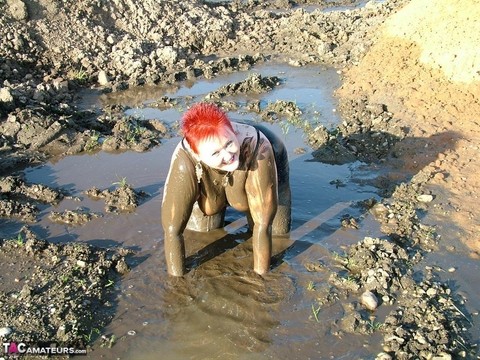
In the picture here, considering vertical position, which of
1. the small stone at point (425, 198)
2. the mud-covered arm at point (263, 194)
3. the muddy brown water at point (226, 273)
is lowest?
the muddy brown water at point (226, 273)

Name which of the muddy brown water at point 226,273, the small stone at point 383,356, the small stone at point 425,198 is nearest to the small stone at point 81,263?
the muddy brown water at point 226,273

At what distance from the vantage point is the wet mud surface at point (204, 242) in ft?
12.5

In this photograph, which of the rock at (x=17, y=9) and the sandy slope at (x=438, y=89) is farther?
the rock at (x=17, y=9)

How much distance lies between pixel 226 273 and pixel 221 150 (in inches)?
61.3

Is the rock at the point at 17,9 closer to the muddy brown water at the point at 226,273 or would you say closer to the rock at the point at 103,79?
the rock at the point at 103,79

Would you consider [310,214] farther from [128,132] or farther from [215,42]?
[215,42]

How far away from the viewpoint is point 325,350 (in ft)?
12.0

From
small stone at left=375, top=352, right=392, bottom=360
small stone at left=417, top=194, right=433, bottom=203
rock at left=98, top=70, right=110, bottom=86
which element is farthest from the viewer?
rock at left=98, top=70, right=110, bottom=86

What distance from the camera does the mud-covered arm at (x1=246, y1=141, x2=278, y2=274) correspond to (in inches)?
145

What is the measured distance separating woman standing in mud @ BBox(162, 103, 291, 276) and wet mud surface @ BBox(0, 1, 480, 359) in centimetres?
47

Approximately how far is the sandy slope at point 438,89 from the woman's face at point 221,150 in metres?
2.68

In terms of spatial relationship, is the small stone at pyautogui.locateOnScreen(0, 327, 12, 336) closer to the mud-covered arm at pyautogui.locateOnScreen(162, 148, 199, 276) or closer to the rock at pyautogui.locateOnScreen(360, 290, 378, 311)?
the mud-covered arm at pyautogui.locateOnScreen(162, 148, 199, 276)

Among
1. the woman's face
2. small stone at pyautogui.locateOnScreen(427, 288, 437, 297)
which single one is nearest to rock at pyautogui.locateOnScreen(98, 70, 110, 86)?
the woman's face

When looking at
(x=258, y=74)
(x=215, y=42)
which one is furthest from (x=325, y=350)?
(x=215, y=42)
